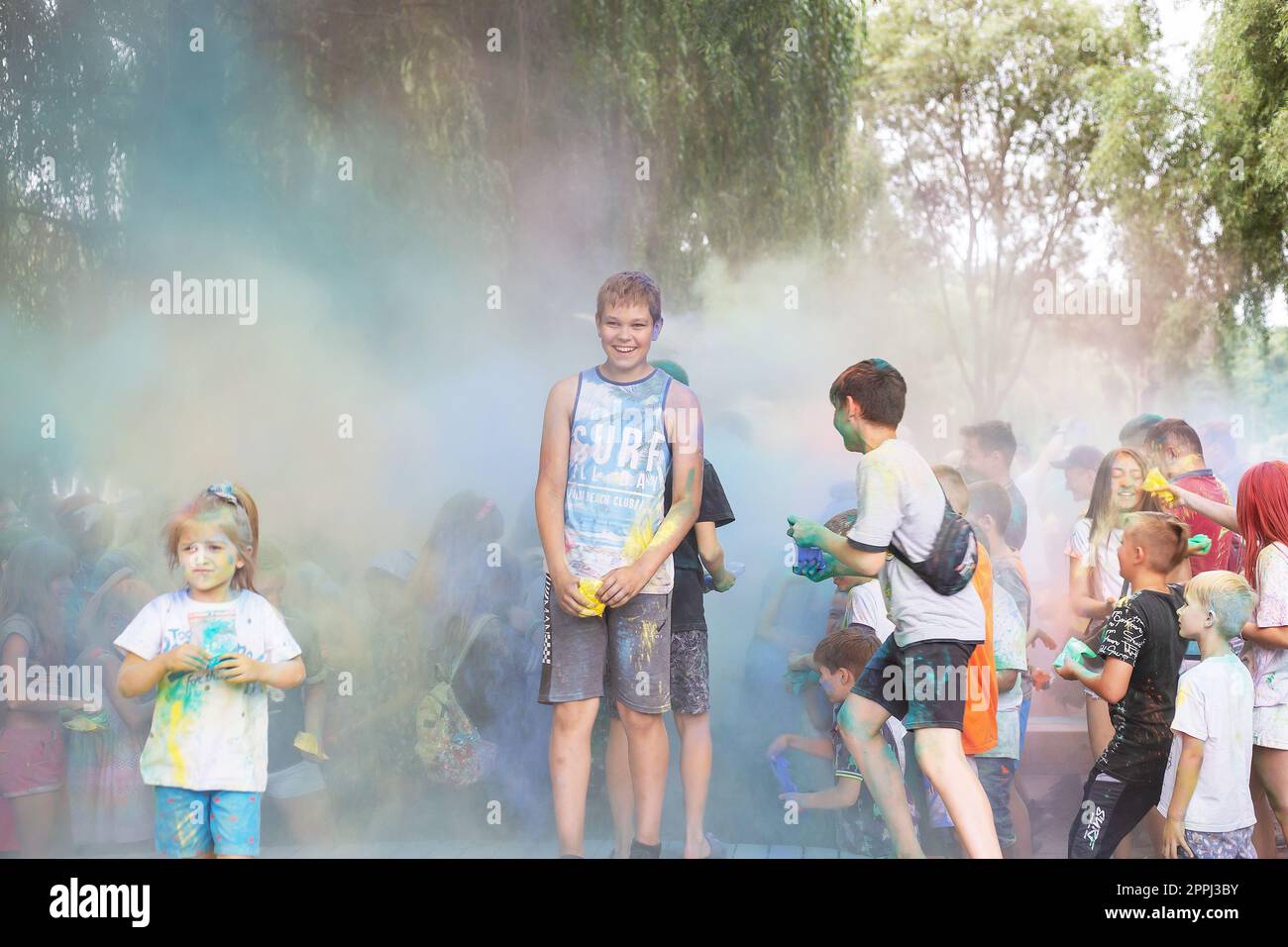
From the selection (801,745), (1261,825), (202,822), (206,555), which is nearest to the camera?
(202,822)

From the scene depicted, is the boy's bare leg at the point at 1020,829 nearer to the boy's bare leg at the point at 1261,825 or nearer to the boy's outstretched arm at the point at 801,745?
the boy's outstretched arm at the point at 801,745

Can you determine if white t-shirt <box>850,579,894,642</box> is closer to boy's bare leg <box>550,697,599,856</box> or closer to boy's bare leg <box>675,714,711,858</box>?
boy's bare leg <box>675,714,711,858</box>

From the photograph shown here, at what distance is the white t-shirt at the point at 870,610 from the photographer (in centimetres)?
567

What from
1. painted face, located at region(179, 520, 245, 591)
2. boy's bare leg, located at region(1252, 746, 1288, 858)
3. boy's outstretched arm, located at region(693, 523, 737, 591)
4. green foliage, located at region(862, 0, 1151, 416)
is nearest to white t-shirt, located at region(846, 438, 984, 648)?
boy's outstretched arm, located at region(693, 523, 737, 591)

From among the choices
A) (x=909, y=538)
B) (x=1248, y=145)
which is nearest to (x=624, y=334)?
(x=909, y=538)

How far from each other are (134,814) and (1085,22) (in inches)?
230

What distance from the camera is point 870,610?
18.6ft

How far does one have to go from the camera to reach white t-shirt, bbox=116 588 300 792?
4660 mm

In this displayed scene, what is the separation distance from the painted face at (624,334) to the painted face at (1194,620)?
7.82 feet

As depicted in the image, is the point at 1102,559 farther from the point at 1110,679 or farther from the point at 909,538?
the point at 909,538

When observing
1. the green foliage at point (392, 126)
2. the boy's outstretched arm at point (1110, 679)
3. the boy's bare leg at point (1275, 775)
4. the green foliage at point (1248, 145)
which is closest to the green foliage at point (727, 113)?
the green foliage at point (392, 126)

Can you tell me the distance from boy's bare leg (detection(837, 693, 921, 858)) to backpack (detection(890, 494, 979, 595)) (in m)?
0.51

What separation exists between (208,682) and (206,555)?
46 cm
